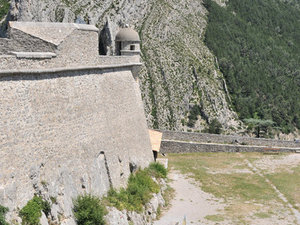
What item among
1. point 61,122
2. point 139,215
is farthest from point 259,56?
point 61,122

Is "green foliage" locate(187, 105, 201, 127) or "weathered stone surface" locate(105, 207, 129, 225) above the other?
"green foliage" locate(187, 105, 201, 127)

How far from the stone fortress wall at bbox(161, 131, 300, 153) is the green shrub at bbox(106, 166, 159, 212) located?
15.0m

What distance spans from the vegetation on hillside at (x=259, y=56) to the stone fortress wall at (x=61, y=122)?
169ft

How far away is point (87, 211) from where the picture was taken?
1945cm

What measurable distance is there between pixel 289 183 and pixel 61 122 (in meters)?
21.1

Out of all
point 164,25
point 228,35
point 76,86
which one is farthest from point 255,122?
point 76,86

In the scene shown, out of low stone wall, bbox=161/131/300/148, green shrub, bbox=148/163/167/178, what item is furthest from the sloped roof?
low stone wall, bbox=161/131/300/148

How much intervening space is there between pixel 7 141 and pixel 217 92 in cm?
6133

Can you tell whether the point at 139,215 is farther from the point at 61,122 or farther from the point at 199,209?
the point at 61,122

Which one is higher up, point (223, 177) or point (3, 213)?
point (3, 213)

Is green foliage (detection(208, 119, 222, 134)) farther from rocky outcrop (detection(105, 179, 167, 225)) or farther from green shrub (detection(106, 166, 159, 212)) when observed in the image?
rocky outcrop (detection(105, 179, 167, 225))

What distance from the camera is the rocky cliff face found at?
207 ft

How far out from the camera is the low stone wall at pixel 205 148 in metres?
44.0

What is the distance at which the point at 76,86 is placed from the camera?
2234 cm
